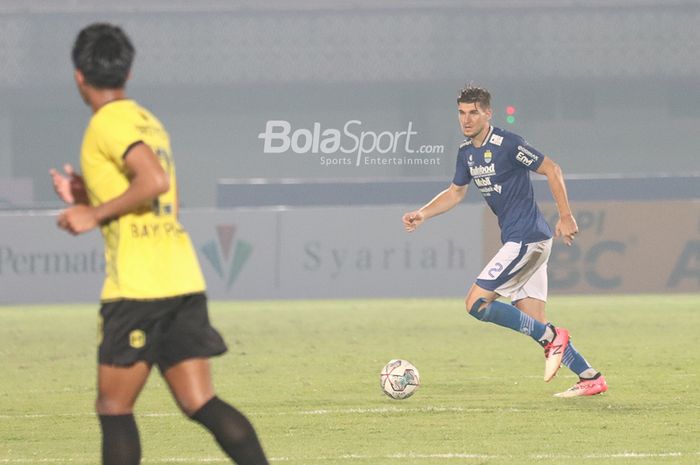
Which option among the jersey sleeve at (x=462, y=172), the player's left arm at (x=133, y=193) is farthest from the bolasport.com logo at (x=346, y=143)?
the player's left arm at (x=133, y=193)

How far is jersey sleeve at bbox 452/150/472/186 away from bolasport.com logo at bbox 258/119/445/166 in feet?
58.1

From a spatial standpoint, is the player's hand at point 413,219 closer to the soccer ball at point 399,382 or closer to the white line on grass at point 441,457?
the soccer ball at point 399,382

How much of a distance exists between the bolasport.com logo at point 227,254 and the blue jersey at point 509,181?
1169 centimetres

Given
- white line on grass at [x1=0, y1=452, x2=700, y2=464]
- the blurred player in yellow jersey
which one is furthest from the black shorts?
white line on grass at [x1=0, y1=452, x2=700, y2=464]

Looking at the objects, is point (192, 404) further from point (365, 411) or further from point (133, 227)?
point (365, 411)

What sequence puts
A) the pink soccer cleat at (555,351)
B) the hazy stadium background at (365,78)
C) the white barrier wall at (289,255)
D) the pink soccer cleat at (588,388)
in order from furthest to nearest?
the hazy stadium background at (365,78), the white barrier wall at (289,255), the pink soccer cleat at (588,388), the pink soccer cleat at (555,351)

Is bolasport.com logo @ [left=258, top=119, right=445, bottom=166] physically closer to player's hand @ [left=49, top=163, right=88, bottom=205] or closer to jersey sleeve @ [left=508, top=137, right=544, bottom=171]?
jersey sleeve @ [left=508, top=137, right=544, bottom=171]

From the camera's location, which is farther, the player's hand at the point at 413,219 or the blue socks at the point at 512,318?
the player's hand at the point at 413,219

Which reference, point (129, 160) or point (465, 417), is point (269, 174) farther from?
point (129, 160)

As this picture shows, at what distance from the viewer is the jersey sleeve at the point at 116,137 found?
213 inches

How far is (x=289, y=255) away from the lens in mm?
21984

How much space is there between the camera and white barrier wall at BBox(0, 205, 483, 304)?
21781 mm

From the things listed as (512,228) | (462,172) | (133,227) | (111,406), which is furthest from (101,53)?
(462,172)

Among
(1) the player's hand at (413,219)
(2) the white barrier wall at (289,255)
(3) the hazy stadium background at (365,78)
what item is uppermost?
(1) the player's hand at (413,219)
